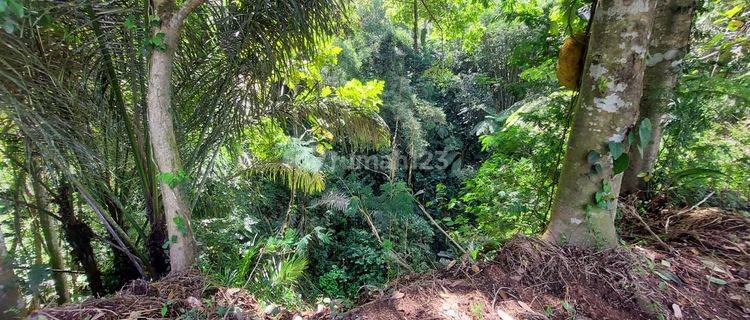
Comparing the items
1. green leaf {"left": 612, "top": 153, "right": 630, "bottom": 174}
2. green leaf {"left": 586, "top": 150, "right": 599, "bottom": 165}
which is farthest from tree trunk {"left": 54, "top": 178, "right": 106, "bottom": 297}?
green leaf {"left": 612, "top": 153, "right": 630, "bottom": 174}

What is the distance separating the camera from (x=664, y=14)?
2.09 m

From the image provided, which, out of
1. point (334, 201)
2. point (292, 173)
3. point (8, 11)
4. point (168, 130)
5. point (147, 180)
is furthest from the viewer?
point (334, 201)

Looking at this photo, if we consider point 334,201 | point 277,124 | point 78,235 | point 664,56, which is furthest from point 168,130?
point 334,201

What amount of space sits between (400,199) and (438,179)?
26.8 ft

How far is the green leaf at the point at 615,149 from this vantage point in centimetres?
170

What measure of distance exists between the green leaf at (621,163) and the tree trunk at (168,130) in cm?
229

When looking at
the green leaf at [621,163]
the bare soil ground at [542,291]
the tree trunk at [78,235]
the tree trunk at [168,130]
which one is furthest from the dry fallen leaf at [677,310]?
the tree trunk at [78,235]

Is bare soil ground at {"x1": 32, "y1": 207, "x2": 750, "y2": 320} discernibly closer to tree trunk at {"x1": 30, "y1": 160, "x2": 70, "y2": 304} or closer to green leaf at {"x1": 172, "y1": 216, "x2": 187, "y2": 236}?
green leaf at {"x1": 172, "y1": 216, "x2": 187, "y2": 236}

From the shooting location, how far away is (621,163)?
5.65ft

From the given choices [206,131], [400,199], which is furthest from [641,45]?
[206,131]

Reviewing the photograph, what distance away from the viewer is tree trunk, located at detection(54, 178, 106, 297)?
3236 millimetres

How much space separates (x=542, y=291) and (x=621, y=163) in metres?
0.72

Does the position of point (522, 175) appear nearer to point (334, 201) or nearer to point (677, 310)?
point (677, 310)

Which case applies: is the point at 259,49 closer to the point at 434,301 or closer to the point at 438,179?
the point at 434,301
